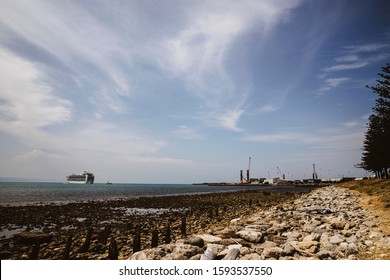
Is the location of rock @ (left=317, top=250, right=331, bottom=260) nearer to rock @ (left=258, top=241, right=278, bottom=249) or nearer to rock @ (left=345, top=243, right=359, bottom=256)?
rock @ (left=345, top=243, right=359, bottom=256)

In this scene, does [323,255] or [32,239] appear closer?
[323,255]

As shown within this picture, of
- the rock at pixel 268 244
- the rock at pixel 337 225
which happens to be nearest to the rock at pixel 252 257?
the rock at pixel 268 244

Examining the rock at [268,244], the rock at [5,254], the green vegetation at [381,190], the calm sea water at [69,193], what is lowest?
the calm sea water at [69,193]

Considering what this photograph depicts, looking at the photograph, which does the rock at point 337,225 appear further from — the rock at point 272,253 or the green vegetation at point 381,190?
the green vegetation at point 381,190

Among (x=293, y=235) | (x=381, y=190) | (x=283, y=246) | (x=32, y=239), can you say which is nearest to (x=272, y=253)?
(x=283, y=246)

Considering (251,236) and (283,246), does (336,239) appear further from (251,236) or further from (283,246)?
(251,236)

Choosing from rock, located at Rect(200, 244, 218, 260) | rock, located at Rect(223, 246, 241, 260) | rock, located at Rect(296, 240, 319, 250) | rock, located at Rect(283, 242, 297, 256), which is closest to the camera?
rock, located at Rect(223, 246, 241, 260)

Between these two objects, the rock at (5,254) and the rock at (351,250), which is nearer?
the rock at (351,250)

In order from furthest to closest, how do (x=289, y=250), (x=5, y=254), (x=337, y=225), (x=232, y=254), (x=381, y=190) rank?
(x=381, y=190) → (x=5, y=254) → (x=337, y=225) → (x=289, y=250) → (x=232, y=254)

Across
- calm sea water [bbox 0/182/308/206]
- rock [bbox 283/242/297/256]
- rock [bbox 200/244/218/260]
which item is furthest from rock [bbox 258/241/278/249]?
calm sea water [bbox 0/182/308/206]
